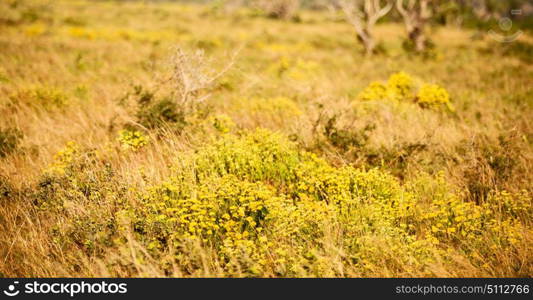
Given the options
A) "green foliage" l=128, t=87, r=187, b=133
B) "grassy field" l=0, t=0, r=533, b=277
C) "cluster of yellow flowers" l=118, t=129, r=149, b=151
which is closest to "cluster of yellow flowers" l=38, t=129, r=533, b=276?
"grassy field" l=0, t=0, r=533, b=277

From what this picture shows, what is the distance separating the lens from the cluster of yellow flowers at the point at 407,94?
6.86 metres

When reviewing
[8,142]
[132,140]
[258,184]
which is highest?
[8,142]

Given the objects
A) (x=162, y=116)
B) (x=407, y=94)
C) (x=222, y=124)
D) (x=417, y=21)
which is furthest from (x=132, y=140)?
(x=417, y=21)

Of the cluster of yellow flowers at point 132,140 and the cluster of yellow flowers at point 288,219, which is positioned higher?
the cluster of yellow flowers at point 132,140

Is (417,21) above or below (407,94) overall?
above

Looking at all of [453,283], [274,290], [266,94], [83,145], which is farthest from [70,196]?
[266,94]

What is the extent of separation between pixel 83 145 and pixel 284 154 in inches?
119

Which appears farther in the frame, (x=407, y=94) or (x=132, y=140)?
(x=407, y=94)

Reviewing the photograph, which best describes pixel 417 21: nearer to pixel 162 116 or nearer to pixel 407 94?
pixel 407 94

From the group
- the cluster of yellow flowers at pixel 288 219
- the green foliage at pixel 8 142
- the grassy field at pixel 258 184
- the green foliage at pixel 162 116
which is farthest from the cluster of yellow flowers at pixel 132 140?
the green foliage at pixel 8 142

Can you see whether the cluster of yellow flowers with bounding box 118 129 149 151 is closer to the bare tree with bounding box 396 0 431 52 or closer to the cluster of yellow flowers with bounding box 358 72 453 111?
the cluster of yellow flowers with bounding box 358 72 453 111

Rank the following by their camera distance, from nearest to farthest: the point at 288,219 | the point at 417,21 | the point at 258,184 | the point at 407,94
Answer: the point at 288,219 < the point at 258,184 < the point at 407,94 < the point at 417,21

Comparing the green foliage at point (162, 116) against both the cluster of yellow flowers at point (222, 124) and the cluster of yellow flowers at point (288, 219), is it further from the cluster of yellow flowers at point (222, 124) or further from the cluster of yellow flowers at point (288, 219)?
the cluster of yellow flowers at point (288, 219)

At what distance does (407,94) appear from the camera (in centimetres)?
745
